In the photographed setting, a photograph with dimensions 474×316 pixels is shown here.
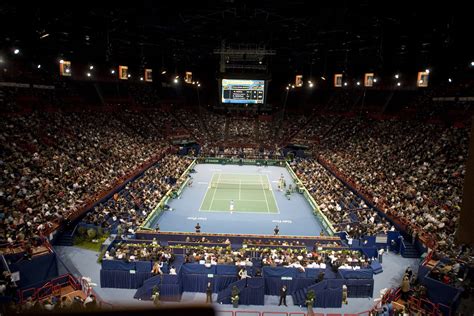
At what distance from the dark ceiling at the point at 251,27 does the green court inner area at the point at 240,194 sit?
15325mm

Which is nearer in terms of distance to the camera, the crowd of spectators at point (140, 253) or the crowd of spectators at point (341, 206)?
the crowd of spectators at point (140, 253)

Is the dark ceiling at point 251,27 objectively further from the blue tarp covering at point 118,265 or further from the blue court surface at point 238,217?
the blue tarp covering at point 118,265

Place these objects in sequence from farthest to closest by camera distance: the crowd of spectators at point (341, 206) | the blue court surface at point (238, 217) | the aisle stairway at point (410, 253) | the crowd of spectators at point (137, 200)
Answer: the blue court surface at point (238, 217) → the crowd of spectators at point (137, 200) → the crowd of spectators at point (341, 206) → the aisle stairway at point (410, 253)

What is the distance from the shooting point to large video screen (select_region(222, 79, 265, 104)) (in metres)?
44.9

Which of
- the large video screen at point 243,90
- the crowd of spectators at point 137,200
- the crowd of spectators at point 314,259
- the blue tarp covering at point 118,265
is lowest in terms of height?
the blue tarp covering at point 118,265

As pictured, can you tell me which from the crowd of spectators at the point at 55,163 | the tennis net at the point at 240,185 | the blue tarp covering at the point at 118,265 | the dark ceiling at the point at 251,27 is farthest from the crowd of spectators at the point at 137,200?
the dark ceiling at the point at 251,27

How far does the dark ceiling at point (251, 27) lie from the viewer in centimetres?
2244

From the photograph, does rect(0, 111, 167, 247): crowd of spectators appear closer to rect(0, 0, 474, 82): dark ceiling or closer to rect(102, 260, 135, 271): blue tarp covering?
rect(102, 260, 135, 271): blue tarp covering

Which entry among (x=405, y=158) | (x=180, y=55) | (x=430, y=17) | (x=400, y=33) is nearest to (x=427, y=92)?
(x=405, y=158)

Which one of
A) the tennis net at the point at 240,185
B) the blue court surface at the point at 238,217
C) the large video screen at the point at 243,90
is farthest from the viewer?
the large video screen at the point at 243,90

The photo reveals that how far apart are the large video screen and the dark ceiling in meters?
5.57

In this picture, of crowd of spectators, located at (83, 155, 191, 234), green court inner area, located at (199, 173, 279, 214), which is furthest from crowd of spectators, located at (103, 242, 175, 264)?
green court inner area, located at (199, 173, 279, 214)

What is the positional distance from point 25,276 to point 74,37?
21.2 m

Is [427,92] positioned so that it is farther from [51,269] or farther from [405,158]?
[51,269]
